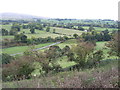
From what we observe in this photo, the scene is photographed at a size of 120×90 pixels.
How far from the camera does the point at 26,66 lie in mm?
8359

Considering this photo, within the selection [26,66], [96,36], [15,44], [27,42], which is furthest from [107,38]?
[26,66]

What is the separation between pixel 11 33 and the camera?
33812 millimetres

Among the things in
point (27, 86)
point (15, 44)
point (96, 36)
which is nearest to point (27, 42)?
point (15, 44)

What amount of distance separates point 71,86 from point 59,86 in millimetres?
254

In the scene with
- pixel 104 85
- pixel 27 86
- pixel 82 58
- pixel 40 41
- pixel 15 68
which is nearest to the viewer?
pixel 104 85

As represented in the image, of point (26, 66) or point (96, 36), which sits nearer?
point (26, 66)

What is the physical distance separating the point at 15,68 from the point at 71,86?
629 cm

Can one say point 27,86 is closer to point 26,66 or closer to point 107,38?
point 26,66

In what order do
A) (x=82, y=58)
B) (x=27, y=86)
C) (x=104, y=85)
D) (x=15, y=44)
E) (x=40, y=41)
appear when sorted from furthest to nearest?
(x=40, y=41) → (x=15, y=44) → (x=82, y=58) → (x=27, y=86) → (x=104, y=85)

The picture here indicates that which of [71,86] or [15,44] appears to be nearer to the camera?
[71,86]

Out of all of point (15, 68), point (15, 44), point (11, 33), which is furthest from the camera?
point (11, 33)

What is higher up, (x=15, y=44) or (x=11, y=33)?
(x=11, y=33)

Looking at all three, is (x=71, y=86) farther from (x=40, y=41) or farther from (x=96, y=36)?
(x=96, y=36)

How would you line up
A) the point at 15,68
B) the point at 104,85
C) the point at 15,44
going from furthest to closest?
the point at 15,44
the point at 15,68
the point at 104,85
